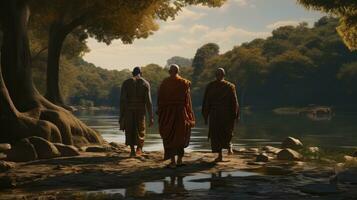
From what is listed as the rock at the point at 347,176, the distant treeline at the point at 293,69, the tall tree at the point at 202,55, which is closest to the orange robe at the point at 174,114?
Answer: the rock at the point at 347,176

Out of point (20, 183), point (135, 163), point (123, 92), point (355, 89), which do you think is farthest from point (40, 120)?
point (355, 89)

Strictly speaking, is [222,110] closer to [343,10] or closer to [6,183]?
[6,183]

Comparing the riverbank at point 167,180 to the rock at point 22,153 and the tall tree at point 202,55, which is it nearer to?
the rock at point 22,153

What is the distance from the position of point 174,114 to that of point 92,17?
1336cm

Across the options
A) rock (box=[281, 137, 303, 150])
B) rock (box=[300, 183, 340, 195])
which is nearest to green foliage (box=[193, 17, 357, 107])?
rock (box=[281, 137, 303, 150])

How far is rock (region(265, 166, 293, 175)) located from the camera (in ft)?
34.5

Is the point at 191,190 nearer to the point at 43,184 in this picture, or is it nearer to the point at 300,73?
the point at 43,184

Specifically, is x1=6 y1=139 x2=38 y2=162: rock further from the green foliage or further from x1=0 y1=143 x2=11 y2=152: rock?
the green foliage

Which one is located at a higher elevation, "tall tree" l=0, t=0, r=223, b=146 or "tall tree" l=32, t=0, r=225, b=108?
"tall tree" l=32, t=0, r=225, b=108

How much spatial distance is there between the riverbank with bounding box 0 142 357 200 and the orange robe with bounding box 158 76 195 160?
1.83 feet

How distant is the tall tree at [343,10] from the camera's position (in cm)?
2339

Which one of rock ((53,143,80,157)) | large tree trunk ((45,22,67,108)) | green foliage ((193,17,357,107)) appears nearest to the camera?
rock ((53,143,80,157))

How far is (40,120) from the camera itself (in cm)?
1602

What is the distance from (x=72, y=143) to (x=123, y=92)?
4.37m
